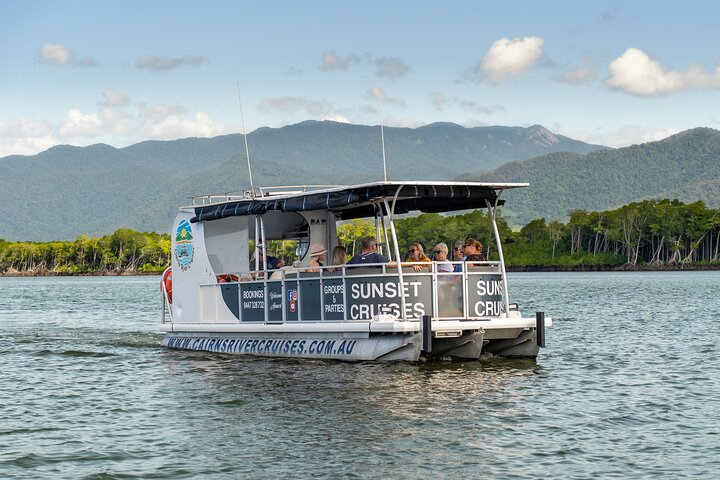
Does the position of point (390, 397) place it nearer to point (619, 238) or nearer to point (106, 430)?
point (106, 430)

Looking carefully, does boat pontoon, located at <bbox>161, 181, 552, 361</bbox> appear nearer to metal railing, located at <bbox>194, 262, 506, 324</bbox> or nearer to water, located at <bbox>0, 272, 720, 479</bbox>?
metal railing, located at <bbox>194, 262, 506, 324</bbox>

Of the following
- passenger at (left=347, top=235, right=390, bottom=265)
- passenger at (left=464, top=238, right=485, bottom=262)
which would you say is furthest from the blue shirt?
passenger at (left=464, top=238, right=485, bottom=262)

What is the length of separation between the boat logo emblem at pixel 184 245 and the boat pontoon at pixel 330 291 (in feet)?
0.08

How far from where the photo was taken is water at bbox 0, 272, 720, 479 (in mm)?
12484

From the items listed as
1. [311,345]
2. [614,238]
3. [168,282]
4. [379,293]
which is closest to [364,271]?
[379,293]

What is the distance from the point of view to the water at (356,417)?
12484 millimetres

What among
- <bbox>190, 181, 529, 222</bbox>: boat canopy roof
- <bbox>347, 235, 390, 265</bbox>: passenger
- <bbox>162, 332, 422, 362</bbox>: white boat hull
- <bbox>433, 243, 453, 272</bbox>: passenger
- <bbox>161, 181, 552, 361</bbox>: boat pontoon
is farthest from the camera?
<bbox>433, 243, 453, 272</bbox>: passenger

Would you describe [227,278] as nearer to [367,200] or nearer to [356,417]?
[367,200]

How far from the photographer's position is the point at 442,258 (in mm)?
20625

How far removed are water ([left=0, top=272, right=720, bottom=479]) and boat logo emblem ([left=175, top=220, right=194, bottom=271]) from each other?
217 centimetres

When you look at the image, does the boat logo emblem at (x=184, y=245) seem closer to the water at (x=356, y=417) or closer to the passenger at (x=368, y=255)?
the water at (x=356, y=417)

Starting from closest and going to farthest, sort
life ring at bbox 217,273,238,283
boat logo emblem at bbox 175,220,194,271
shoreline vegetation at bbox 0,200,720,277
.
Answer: life ring at bbox 217,273,238,283, boat logo emblem at bbox 175,220,194,271, shoreline vegetation at bbox 0,200,720,277

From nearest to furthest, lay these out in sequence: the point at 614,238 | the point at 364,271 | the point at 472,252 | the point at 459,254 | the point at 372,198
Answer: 1. the point at 372,198
2. the point at 364,271
3. the point at 472,252
4. the point at 459,254
5. the point at 614,238

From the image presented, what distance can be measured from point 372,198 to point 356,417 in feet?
17.8
